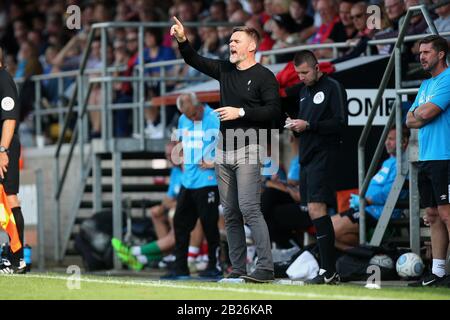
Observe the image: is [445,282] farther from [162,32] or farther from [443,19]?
[162,32]

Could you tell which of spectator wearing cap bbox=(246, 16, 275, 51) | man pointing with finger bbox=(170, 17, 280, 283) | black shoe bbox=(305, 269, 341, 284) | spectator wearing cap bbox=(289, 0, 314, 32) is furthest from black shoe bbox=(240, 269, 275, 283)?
spectator wearing cap bbox=(289, 0, 314, 32)

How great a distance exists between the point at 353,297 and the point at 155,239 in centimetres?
786

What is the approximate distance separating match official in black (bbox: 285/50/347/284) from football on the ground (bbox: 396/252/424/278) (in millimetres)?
925

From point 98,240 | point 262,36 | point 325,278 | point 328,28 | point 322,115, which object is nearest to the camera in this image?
point 325,278

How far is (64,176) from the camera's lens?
1791cm

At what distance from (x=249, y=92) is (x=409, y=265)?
2.59 m

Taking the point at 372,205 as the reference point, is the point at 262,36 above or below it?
above

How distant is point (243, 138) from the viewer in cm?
1062

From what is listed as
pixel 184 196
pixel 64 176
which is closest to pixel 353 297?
pixel 184 196

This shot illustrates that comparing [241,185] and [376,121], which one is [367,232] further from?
[241,185]

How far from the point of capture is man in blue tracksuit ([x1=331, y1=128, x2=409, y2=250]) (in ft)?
43.0

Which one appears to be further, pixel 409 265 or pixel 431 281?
pixel 409 265

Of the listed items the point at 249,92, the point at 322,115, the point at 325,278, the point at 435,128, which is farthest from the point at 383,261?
the point at 249,92

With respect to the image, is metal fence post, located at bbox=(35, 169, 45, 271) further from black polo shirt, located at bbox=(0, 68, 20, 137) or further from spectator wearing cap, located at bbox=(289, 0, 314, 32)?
black polo shirt, located at bbox=(0, 68, 20, 137)
